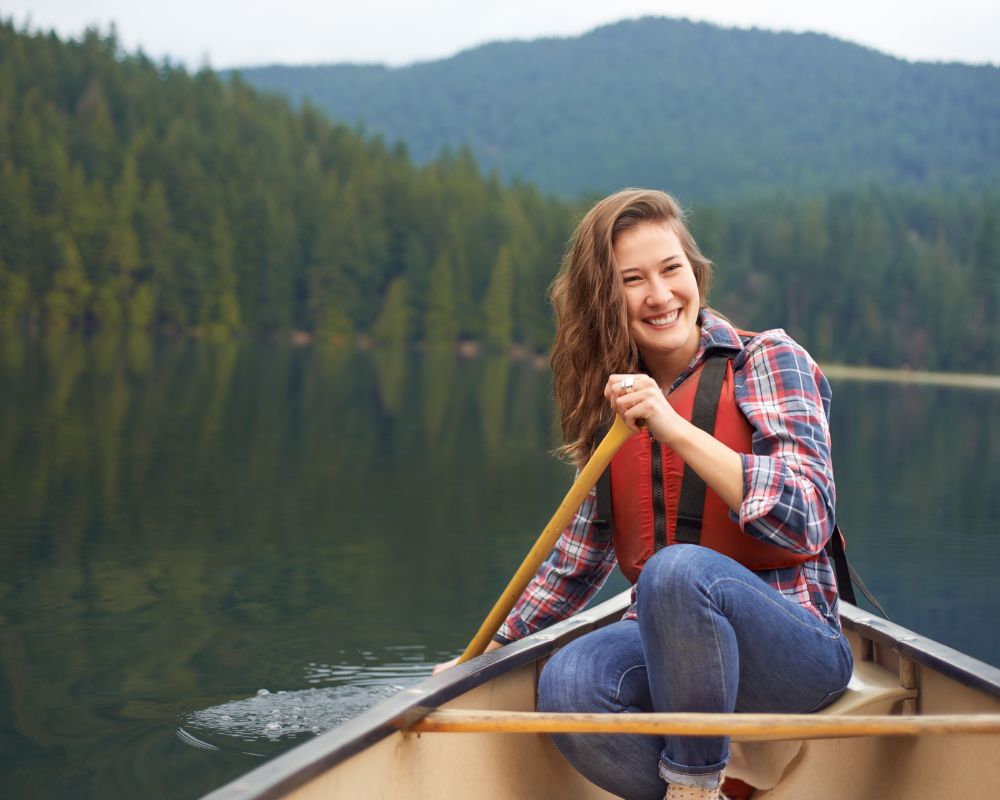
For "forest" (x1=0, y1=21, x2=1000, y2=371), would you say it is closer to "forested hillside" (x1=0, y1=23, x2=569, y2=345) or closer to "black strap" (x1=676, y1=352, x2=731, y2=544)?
"forested hillside" (x1=0, y1=23, x2=569, y2=345)

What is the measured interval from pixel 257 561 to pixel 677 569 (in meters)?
6.21

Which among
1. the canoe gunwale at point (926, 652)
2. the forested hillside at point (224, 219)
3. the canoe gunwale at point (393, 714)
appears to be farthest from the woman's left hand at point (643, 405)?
the forested hillside at point (224, 219)

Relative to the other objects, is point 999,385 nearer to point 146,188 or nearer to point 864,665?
point 146,188

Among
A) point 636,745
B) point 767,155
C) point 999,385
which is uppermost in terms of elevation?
point 767,155

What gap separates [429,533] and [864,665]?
6.53 meters

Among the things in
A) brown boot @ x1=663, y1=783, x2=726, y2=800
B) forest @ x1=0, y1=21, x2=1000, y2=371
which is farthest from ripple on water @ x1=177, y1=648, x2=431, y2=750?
forest @ x1=0, y1=21, x2=1000, y2=371

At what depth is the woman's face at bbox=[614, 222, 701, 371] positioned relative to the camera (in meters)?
2.98

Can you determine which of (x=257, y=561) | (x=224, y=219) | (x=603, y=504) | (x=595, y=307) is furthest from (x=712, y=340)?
(x=224, y=219)

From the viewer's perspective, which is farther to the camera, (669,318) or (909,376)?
(909,376)

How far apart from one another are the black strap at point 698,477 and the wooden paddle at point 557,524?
0.63 feet

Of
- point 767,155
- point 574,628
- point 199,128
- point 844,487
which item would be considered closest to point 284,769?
point 574,628

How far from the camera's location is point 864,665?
358 cm

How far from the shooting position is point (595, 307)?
3053 millimetres

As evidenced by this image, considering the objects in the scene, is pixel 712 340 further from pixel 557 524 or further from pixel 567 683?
pixel 567 683
